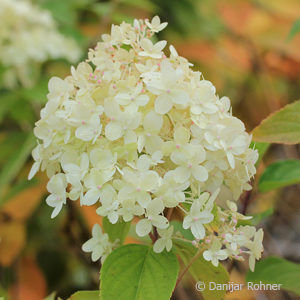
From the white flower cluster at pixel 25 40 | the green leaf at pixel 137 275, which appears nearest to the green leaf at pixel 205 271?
the green leaf at pixel 137 275

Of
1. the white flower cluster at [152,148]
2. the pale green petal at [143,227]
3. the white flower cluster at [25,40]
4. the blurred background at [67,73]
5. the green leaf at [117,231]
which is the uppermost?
the white flower cluster at [152,148]

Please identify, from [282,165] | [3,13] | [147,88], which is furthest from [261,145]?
[3,13]

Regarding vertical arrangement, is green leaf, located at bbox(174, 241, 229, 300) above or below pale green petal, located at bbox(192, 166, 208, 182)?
below

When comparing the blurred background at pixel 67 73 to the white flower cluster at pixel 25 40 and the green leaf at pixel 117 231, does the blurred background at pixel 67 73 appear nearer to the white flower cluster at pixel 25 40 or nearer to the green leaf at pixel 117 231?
the white flower cluster at pixel 25 40

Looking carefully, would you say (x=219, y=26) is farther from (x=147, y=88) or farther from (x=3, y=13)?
(x=147, y=88)

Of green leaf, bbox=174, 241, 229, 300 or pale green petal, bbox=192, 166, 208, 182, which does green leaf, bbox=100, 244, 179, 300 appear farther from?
pale green petal, bbox=192, 166, 208, 182

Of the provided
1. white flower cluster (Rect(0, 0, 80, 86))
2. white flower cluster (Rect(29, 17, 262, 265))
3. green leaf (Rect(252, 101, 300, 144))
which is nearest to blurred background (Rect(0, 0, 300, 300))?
white flower cluster (Rect(0, 0, 80, 86))

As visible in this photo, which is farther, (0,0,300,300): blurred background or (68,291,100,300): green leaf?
(0,0,300,300): blurred background
